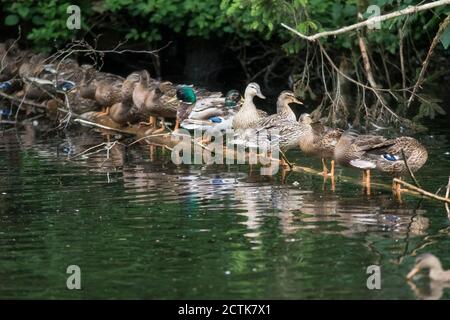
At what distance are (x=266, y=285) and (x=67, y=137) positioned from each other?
9400mm

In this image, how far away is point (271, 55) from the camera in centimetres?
2386

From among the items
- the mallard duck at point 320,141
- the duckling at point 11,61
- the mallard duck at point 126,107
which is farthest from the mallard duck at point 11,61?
the mallard duck at point 320,141

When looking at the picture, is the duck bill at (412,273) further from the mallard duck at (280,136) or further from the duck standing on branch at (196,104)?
the duck standing on branch at (196,104)

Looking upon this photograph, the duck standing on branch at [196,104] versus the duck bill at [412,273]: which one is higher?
the duck standing on branch at [196,104]

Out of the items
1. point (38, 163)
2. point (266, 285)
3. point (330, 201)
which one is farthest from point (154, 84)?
point (266, 285)

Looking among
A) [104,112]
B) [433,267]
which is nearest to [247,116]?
[104,112]

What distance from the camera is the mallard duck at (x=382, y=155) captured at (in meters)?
12.3

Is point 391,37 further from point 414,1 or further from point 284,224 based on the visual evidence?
point 284,224

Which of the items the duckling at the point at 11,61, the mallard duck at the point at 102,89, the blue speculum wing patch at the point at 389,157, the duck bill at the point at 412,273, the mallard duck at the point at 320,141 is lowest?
the duck bill at the point at 412,273

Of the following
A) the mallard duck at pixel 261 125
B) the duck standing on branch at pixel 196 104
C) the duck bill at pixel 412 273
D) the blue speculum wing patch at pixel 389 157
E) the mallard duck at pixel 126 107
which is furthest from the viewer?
the mallard duck at pixel 126 107

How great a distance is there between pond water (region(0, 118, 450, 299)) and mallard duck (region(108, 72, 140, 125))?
2196 mm

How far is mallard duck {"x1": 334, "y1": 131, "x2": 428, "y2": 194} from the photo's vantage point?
12320 millimetres

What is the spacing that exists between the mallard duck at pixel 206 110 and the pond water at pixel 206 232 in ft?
3.21

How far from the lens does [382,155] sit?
12398mm
